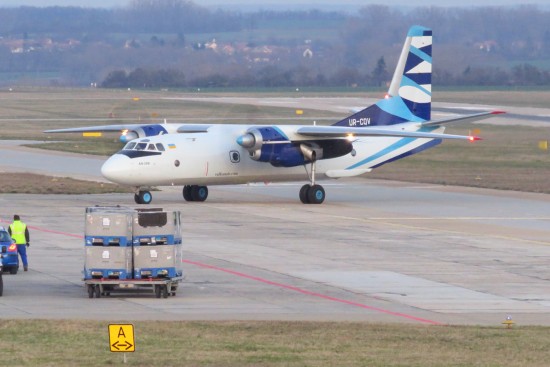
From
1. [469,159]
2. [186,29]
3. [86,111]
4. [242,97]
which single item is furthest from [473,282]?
[186,29]

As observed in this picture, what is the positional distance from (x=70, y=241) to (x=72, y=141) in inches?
1886

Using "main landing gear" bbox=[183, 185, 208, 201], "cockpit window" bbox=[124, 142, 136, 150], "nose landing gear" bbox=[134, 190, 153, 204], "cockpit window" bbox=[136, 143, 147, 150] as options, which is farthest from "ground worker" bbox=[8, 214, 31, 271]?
"main landing gear" bbox=[183, 185, 208, 201]

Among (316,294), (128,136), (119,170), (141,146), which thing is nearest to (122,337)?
(316,294)

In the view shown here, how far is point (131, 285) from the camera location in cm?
2359

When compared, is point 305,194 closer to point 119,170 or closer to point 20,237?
point 119,170

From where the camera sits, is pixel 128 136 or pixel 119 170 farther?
pixel 128 136

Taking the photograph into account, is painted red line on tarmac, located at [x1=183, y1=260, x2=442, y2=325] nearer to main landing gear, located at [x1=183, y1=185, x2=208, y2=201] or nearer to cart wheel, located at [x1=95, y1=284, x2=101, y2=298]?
cart wheel, located at [x1=95, y1=284, x2=101, y2=298]

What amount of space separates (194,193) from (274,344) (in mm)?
24355

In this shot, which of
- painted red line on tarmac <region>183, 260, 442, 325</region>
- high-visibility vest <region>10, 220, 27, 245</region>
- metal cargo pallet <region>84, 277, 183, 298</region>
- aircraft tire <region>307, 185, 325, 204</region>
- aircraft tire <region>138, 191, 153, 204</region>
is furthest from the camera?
aircraft tire <region>307, 185, 325, 204</region>

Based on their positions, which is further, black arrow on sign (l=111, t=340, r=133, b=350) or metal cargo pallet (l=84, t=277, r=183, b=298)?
metal cargo pallet (l=84, t=277, r=183, b=298)

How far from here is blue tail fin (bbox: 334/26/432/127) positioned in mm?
45625

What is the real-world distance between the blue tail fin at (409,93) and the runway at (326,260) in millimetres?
2961

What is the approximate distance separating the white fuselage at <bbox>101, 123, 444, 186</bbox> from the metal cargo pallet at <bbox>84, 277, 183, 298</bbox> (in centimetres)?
1617

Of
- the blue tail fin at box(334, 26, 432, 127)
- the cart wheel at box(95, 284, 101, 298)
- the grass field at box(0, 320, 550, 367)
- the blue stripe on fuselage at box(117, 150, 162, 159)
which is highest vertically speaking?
the blue tail fin at box(334, 26, 432, 127)
